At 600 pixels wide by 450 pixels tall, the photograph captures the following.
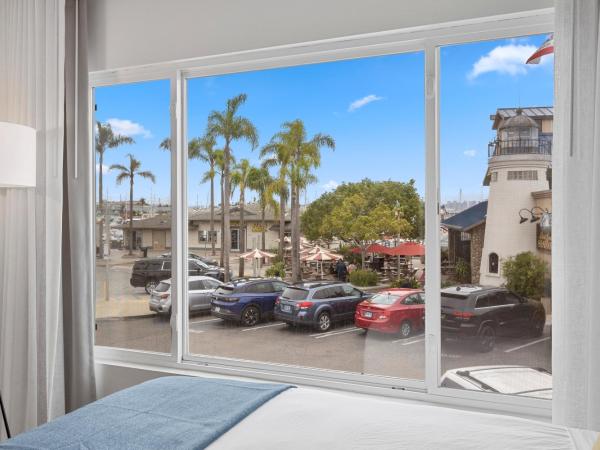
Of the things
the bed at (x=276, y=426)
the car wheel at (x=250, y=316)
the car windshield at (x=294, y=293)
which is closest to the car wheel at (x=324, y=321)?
the car windshield at (x=294, y=293)

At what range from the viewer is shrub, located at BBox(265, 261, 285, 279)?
2762 mm

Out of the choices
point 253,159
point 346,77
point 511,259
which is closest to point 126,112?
point 253,159

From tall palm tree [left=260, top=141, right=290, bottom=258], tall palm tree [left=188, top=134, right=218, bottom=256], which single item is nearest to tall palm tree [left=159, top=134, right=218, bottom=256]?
tall palm tree [left=188, top=134, right=218, bottom=256]

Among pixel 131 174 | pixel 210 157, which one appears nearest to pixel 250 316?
pixel 210 157

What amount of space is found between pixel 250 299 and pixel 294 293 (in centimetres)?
25

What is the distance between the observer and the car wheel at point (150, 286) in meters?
3.01

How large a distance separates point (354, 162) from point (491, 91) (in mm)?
700

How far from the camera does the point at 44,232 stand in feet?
9.24

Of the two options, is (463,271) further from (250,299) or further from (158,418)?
(158,418)

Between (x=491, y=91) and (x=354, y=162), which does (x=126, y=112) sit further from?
(x=491, y=91)

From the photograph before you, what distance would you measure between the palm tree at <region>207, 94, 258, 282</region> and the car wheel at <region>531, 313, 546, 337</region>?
1555 mm

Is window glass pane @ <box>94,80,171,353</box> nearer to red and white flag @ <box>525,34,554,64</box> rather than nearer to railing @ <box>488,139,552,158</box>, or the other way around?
railing @ <box>488,139,552,158</box>

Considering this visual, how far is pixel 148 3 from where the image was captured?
2.83 meters

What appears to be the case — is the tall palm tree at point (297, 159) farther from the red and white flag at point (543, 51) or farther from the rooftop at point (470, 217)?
the red and white flag at point (543, 51)
